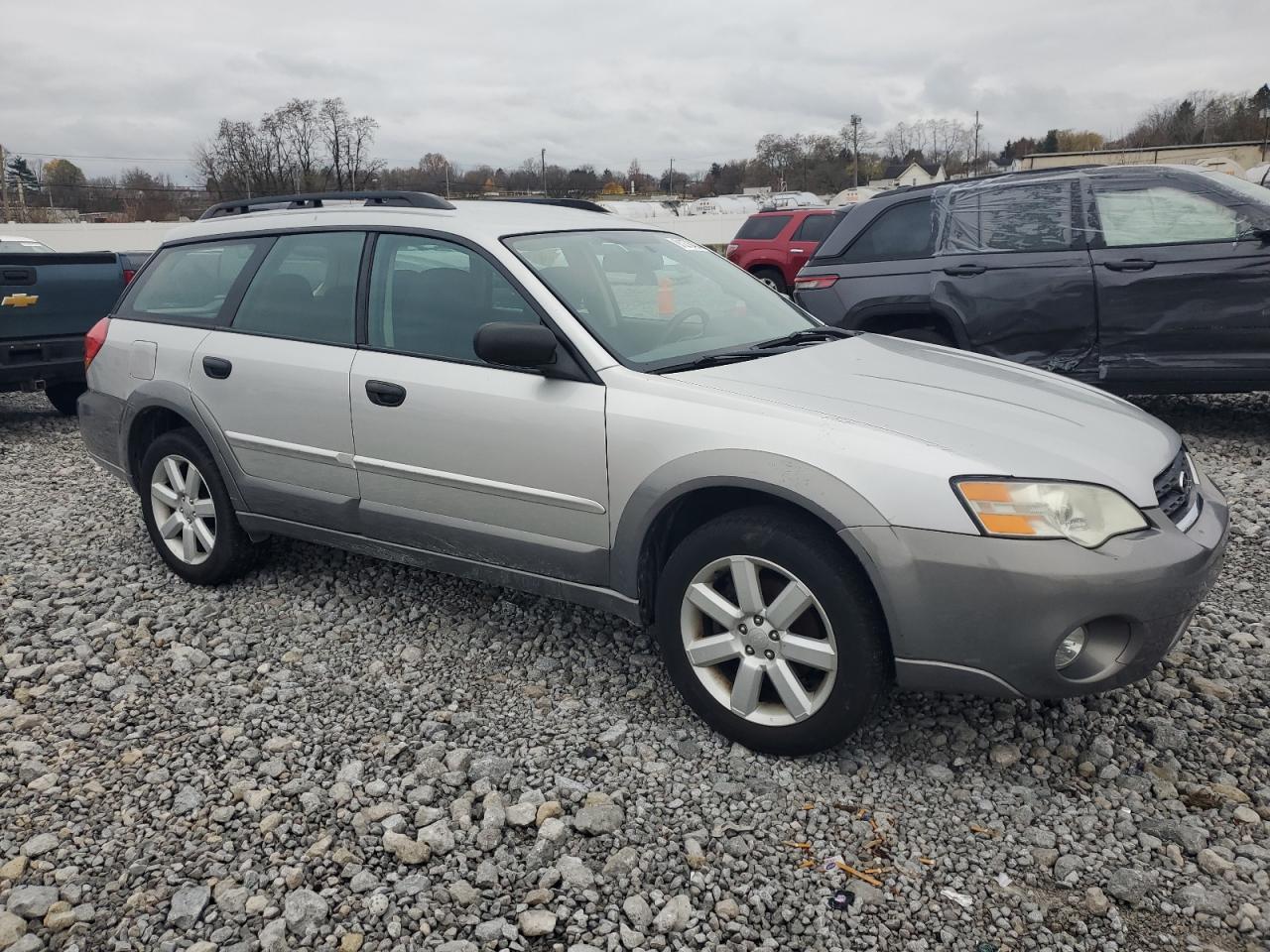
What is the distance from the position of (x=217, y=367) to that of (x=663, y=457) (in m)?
2.24

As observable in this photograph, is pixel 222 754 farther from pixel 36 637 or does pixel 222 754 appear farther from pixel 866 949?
pixel 866 949

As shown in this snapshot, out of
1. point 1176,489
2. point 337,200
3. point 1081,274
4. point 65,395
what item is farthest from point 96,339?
point 1081,274

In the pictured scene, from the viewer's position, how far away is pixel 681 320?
3684 mm

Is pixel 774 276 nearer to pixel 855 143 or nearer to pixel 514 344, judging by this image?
pixel 514 344

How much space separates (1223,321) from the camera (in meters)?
5.99

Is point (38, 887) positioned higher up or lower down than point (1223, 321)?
lower down

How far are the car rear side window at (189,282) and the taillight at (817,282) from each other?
402 centimetres

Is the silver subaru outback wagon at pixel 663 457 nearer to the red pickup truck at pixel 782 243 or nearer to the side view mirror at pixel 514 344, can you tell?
the side view mirror at pixel 514 344

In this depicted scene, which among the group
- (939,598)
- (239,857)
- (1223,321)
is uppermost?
(1223,321)

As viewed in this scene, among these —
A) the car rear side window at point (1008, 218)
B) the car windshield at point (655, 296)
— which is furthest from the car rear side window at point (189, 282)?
the car rear side window at point (1008, 218)

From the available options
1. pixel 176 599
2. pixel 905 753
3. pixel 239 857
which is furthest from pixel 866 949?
pixel 176 599

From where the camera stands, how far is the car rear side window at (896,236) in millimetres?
6809

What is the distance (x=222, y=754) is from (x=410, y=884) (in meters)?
0.99

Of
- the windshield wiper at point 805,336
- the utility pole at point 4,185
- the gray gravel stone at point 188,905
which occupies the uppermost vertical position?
the utility pole at point 4,185
